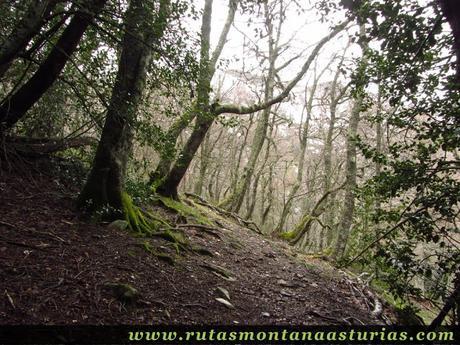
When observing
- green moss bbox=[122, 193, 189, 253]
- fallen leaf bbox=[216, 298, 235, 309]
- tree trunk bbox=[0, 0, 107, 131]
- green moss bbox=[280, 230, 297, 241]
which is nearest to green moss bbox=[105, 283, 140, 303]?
fallen leaf bbox=[216, 298, 235, 309]

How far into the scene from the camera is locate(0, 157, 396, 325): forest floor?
10.1 ft

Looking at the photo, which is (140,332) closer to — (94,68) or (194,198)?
(94,68)

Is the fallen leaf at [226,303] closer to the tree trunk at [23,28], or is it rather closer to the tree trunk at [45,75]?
the tree trunk at [23,28]

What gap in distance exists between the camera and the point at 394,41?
3.81m

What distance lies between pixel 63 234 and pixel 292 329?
338 cm

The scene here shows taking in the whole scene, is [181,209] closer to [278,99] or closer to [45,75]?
[278,99]

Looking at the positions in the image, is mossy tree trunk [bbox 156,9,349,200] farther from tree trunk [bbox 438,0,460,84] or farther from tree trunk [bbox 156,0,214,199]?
tree trunk [bbox 438,0,460,84]

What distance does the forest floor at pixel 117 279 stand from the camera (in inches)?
121

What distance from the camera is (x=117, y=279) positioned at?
12.2 ft

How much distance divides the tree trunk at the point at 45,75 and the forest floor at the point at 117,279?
3.71ft

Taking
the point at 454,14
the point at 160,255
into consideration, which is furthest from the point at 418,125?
the point at 160,255

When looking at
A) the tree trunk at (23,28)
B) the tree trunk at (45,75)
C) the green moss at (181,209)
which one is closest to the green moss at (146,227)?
the green moss at (181,209)

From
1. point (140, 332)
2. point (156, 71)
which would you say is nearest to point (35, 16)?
point (156, 71)

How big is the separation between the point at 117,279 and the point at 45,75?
365 cm
